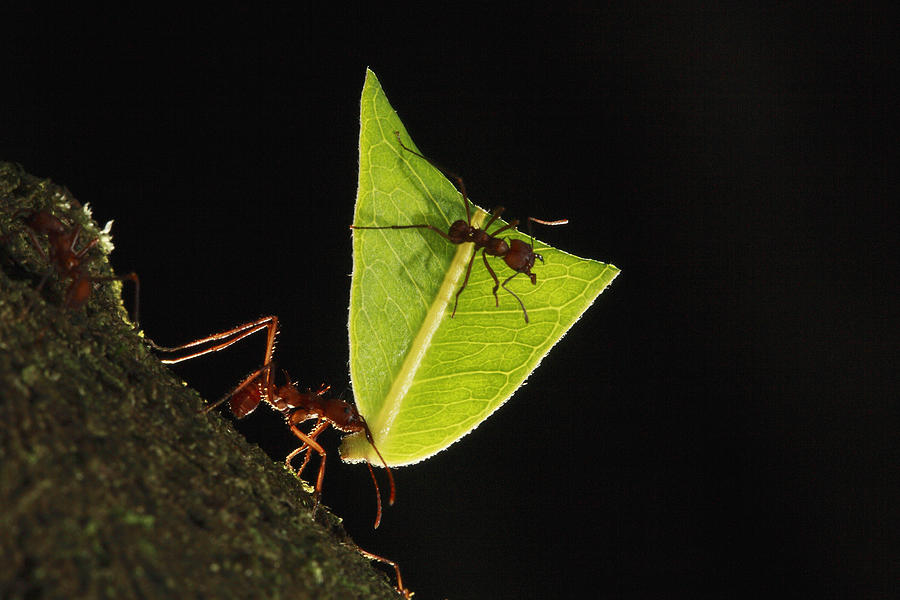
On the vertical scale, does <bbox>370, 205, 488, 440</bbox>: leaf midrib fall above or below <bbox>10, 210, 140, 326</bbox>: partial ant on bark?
above

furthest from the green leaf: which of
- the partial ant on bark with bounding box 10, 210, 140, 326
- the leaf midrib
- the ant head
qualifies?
the partial ant on bark with bounding box 10, 210, 140, 326

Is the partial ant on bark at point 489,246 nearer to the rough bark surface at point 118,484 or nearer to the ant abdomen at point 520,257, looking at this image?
the ant abdomen at point 520,257

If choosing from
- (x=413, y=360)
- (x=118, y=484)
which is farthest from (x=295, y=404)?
(x=118, y=484)

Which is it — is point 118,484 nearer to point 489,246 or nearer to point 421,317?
point 421,317

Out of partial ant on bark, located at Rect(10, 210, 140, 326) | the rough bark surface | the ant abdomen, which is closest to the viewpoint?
the rough bark surface

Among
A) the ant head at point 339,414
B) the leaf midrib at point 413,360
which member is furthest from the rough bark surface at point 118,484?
the ant head at point 339,414

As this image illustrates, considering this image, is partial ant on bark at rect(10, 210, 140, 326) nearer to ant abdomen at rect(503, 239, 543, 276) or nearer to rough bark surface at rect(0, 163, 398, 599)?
rough bark surface at rect(0, 163, 398, 599)
